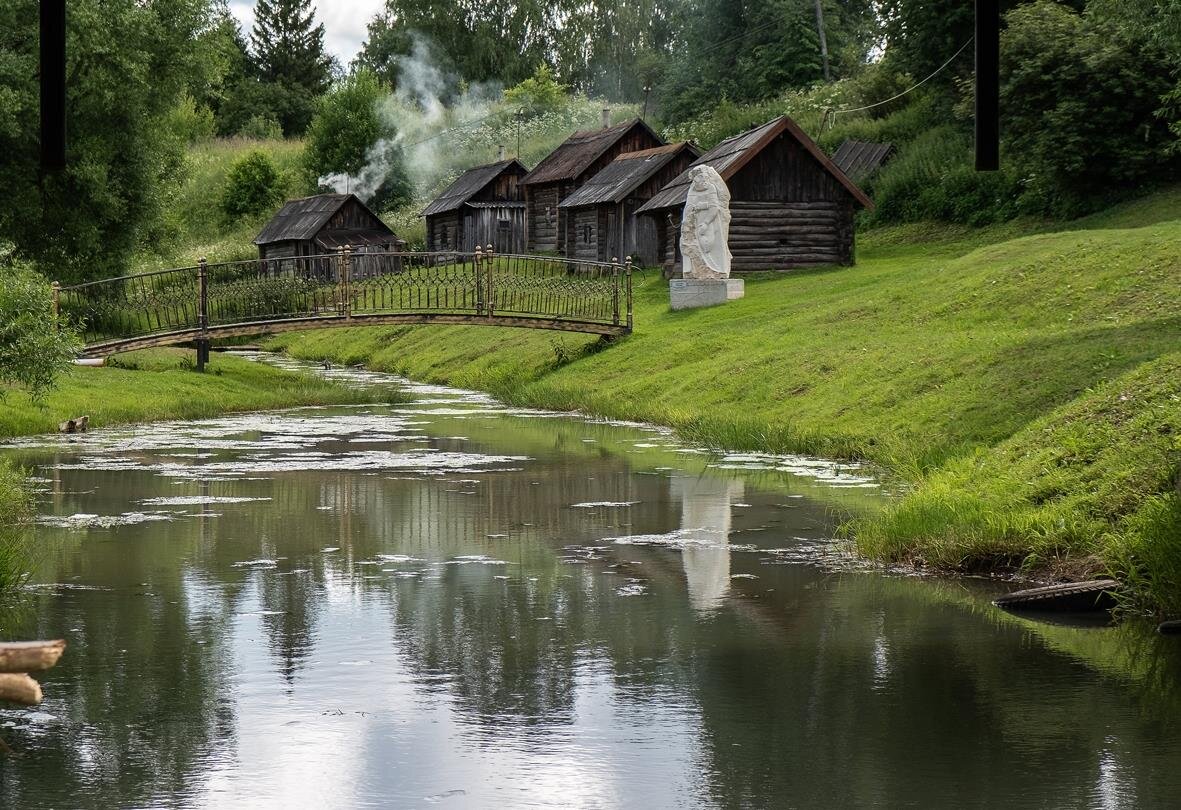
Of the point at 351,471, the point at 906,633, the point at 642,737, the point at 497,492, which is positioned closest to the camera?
the point at 642,737

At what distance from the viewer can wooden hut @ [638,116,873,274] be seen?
43.4 metres

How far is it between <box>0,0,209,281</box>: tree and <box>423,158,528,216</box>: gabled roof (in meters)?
25.3

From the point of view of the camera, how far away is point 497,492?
17.2m

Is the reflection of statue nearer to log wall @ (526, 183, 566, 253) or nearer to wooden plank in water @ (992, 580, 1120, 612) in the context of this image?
wooden plank in water @ (992, 580, 1120, 612)

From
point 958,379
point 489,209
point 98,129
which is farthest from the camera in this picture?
point 489,209

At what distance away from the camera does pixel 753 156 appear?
43.2 meters

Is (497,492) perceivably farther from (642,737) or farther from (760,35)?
(760,35)

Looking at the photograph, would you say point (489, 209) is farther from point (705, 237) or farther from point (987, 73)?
point (987, 73)

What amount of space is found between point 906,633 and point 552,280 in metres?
27.4

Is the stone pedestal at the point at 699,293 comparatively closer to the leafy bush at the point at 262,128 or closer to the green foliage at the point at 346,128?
the leafy bush at the point at 262,128

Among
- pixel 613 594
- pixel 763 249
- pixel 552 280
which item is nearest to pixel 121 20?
pixel 552 280

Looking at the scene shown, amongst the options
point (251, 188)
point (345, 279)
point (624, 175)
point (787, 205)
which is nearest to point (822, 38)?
point (624, 175)

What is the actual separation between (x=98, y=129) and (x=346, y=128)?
1592 inches

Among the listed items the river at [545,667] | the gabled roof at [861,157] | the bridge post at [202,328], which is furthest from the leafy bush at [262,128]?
the river at [545,667]
